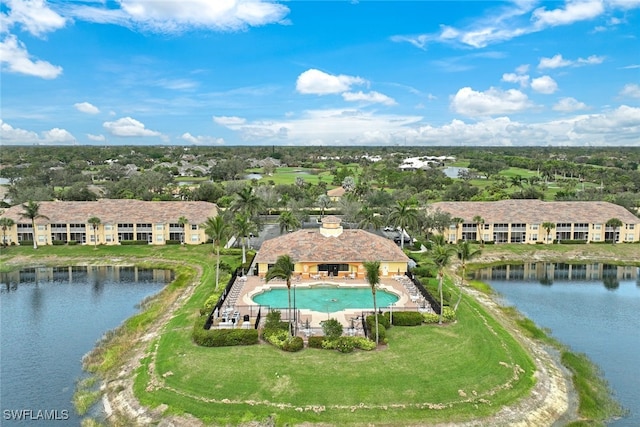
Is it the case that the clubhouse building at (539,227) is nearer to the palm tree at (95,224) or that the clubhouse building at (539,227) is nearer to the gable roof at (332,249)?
the gable roof at (332,249)

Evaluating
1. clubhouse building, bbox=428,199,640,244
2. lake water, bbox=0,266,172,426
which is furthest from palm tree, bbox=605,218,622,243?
lake water, bbox=0,266,172,426

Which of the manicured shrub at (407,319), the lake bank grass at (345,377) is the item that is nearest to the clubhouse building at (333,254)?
the manicured shrub at (407,319)

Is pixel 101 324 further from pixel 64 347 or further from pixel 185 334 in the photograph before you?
pixel 185 334

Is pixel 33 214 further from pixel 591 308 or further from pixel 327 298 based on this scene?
pixel 591 308

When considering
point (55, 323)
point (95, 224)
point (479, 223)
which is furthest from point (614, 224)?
point (95, 224)

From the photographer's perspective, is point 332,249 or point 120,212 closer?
point 332,249

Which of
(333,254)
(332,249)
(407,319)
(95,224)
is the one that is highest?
(95,224)

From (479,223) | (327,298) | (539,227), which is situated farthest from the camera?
(539,227)

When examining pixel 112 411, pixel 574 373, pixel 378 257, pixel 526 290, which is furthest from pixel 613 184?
pixel 112 411
